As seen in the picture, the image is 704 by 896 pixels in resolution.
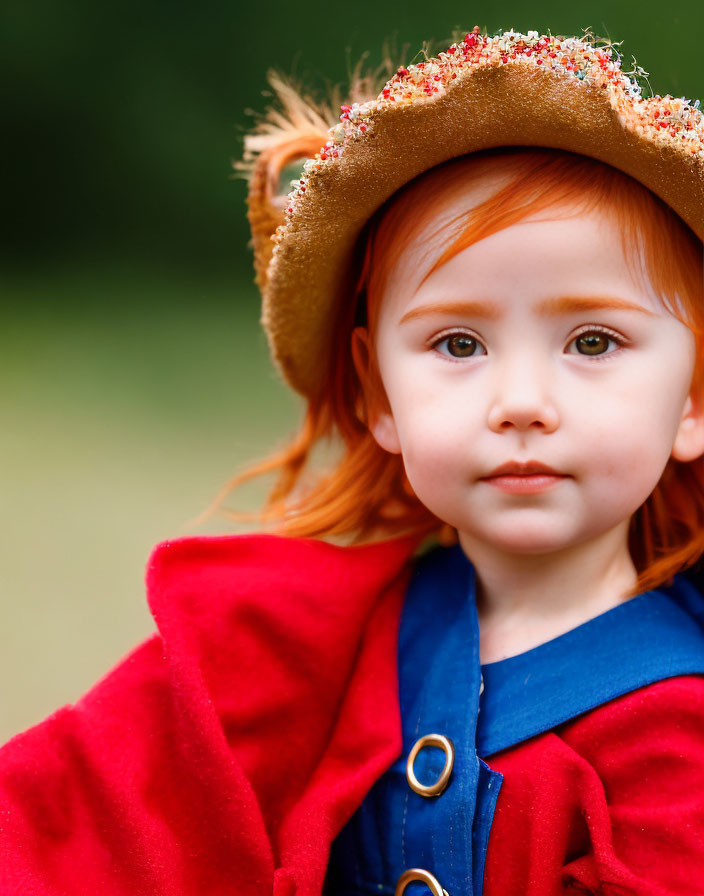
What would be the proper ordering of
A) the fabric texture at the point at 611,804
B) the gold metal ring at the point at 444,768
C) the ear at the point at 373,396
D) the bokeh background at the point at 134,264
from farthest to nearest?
the bokeh background at the point at 134,264 → the ear at the point at 373,396 → the gold metal ring at the point at 444,768 → the fabric texture at the point at 611,804

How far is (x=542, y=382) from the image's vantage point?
3.13 ft

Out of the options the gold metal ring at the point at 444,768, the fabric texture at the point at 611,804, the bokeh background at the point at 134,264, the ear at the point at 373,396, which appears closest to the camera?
the fabric texture at the point at 611,804

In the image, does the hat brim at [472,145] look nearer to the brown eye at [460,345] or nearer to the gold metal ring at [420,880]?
the brown eye at [460,345]

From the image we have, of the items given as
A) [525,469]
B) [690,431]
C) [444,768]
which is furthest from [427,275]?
[444,768]

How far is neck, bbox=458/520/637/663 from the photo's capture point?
1.09 meters

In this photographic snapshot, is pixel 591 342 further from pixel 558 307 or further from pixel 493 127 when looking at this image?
pixel 493 127

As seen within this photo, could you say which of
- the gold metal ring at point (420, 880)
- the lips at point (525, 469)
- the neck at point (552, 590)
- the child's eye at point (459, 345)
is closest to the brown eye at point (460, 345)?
the child's eye at point (459, 345)

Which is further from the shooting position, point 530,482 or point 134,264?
point 134,264

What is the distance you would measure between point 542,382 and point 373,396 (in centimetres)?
29

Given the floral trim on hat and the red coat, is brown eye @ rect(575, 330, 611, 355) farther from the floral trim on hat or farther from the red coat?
the red coat

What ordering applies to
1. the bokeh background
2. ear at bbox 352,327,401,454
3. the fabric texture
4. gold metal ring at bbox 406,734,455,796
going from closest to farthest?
the fabric texture
gold metal ring at bbox 406,734,455,796
ear at bbox 352,327,401,454
the bokeh background

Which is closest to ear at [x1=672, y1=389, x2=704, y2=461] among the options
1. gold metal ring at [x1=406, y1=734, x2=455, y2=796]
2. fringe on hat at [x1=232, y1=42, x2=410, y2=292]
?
gold metal ring at [x1=406, y1=734, x2=455, y2=796]

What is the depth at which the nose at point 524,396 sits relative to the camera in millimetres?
941

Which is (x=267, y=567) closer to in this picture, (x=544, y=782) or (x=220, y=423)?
(x=544, y=782)
